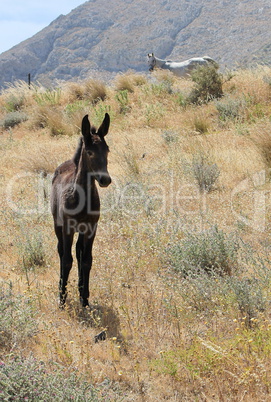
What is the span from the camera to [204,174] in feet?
25.0

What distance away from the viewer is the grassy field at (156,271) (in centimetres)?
307

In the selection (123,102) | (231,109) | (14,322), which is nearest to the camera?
(14,322)

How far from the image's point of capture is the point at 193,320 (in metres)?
4.00

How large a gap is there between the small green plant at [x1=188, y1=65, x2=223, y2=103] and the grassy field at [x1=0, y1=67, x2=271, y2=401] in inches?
40.0

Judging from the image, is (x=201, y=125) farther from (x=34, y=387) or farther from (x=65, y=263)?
(x=34, y=387)

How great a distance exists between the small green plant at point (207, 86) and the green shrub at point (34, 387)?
1156cm

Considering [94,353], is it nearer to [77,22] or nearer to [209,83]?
[209,83]

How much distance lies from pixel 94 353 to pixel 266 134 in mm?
5794

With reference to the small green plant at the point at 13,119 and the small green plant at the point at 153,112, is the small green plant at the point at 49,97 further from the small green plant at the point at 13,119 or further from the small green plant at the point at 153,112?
the small green plant at the point at 153,112

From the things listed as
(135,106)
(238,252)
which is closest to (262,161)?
(238,252)

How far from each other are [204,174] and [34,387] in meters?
5.65

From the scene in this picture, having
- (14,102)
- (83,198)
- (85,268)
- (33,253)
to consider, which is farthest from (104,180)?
(14,102)

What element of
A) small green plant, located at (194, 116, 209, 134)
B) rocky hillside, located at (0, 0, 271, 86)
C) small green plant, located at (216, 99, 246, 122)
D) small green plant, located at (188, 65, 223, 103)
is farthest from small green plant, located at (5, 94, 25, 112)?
rocky hillside, located at (0, 0, 271, 86)

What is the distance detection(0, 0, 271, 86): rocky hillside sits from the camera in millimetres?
96000
